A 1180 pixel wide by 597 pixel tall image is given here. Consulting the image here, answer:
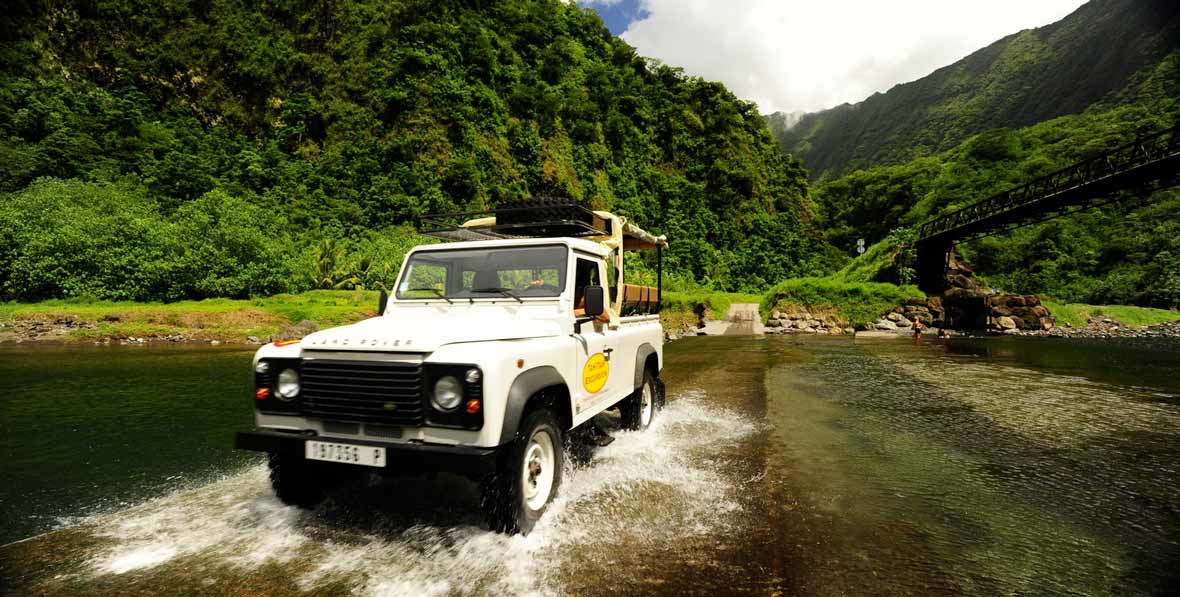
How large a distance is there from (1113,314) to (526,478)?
145ft

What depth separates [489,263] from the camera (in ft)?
16.7

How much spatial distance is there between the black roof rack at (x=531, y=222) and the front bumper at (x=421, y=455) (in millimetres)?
2591

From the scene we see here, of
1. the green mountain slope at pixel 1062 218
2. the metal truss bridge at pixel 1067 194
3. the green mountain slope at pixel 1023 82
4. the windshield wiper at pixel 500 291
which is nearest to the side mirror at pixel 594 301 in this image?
the windshield wiper at pixel 500 291

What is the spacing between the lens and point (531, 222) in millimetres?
5707

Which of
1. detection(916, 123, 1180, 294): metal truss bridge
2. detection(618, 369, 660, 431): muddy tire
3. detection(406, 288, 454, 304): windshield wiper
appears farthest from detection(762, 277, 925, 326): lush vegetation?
detection(406, 288, 454, 304): windshield wiper

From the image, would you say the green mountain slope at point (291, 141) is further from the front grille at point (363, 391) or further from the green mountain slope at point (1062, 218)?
the front grille at point (363, 391)

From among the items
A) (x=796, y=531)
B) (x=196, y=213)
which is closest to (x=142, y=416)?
(x=796, y=531)

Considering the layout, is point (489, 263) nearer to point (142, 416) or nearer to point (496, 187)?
point (142, 416)

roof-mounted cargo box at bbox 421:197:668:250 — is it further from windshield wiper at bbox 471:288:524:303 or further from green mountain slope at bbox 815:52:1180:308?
green mountain slope at bbox 815:52:1180:308

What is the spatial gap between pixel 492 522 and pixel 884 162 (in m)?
127

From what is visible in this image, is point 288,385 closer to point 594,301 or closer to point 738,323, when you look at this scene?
point 594,301

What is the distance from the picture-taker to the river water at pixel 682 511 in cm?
319

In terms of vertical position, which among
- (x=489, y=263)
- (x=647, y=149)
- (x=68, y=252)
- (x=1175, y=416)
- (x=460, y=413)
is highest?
(x=647, y=149)

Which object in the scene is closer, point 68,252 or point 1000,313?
point 68,252
